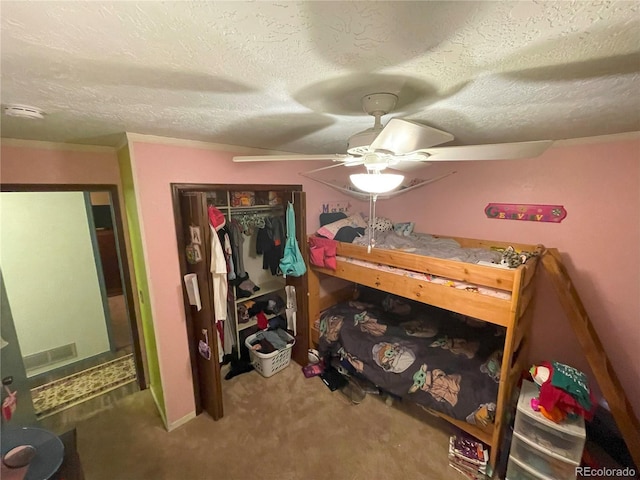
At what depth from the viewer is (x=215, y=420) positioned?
7.23 feet

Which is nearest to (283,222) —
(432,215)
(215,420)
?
(432,215)

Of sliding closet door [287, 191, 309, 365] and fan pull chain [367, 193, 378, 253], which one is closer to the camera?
fan pull chain [367, 193, 378, 253]

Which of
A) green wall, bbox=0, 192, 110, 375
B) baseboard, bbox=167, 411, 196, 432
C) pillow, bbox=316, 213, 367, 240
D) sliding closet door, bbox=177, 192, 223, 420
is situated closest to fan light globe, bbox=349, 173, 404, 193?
sliding closet door, bbox=177, 192, 223, 420

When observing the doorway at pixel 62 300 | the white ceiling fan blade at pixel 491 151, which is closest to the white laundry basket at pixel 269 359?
the doorway at pixel 62 300

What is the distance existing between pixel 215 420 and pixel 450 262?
2.31 m

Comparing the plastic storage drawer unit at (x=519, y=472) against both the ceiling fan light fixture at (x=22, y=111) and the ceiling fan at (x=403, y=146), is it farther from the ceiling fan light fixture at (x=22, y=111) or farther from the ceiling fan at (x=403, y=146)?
the ceiling fan light fixture at (x=22, y=111)

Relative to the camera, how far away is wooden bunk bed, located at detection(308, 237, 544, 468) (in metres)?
1.63

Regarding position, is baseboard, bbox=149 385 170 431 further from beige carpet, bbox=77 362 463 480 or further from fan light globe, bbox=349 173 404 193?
fan light globe, bbox=349 173 404 193

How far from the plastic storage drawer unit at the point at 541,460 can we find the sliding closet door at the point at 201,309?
2.18 m

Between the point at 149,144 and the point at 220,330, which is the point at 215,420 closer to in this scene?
the point at 220,330

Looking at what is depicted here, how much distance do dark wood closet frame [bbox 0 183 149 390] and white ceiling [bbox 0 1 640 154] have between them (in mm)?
539

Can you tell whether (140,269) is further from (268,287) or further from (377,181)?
(377,181)

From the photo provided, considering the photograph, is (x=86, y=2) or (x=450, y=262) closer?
(x=86, y=2)

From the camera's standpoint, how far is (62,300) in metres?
2.73
